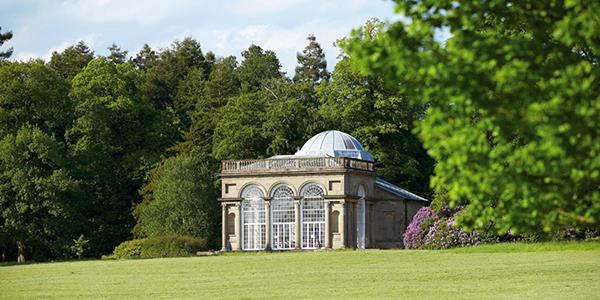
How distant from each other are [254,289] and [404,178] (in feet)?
143

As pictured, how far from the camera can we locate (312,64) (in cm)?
10794

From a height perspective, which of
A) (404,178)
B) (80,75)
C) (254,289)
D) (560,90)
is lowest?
(254,289)

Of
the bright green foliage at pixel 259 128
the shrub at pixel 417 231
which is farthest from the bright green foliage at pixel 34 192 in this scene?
the shrub at pixel 417 231

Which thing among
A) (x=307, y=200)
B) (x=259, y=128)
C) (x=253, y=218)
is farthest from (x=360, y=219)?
(x=259, y=128)

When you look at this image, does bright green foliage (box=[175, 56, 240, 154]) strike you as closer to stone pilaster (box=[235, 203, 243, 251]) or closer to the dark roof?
stone pilaster (box=[235, 203, 243, 251])

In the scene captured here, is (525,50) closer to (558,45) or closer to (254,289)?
(558,45)

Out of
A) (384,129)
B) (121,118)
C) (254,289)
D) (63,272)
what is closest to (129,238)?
(121,118)

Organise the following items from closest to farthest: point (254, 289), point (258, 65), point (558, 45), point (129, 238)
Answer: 1. point (558, 45)
2. point (254, 289)
3. point (129, 238)
4. point (258, 65)

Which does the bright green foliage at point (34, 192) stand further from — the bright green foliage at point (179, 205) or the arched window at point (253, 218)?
the arched window at point (253, 218)

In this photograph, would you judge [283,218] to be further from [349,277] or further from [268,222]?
[349,277]

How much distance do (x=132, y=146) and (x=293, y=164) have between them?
14.7 metres

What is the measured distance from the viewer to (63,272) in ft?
146

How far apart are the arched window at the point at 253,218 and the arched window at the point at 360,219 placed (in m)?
5.06

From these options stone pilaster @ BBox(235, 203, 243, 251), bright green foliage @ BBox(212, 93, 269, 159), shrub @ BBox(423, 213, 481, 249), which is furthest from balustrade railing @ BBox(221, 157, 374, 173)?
shrub @ BBox(423, 213, 481, 249)
